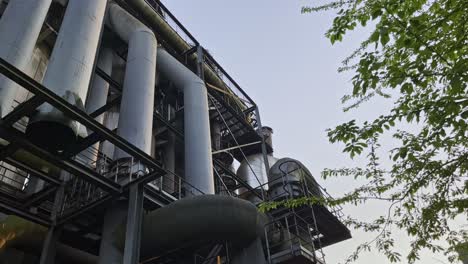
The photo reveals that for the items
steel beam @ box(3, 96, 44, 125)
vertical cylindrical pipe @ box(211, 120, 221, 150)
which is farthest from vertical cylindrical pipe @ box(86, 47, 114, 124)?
vertical cylindrical pipe @ box(211, 120, 221, 150)

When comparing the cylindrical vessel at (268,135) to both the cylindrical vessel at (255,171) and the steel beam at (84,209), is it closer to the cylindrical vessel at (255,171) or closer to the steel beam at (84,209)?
the cylindrical vessel at (255,171)

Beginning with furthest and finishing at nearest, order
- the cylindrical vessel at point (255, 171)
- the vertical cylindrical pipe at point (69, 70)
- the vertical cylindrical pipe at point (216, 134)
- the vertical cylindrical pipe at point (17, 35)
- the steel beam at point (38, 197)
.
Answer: the cylindrical vessel at point (255, 171)
the vertical cylindrical pipe at point (216, 134)
the steel beam at point (38, 197)
the vertical cylindrical pipe at point (17, 35)
the vertical cylindrical pipe at point (69, 70)

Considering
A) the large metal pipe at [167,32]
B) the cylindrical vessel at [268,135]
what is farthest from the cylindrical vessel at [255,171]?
the large metal pipe at [167,32]

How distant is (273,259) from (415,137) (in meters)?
9.35

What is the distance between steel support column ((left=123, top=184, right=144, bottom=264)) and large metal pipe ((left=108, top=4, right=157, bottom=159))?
2135 millimetres

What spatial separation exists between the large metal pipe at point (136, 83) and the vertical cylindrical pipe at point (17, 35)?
11.7ft

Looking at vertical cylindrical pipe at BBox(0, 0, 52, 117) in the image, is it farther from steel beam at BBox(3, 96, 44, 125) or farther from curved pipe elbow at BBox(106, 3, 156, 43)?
curved pipe elbow at BBox(106, 3, 156, 43)

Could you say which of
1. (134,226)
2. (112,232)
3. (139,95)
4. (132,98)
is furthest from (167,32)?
(134,226)

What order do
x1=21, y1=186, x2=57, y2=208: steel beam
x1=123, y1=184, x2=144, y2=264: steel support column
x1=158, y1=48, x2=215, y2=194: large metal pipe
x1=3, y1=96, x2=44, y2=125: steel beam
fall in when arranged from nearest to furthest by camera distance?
x1=3, y1=96, x2=44, y2=125: steel beam → x1=123, y1=184, x2=144, y2=264: steel support column → x1=21, y1=186, x2=57, y2=208: steel beam → x1=158, y1=48, x2=215, y2=194: large metal pipe

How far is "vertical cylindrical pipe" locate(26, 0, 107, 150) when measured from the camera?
9.36m

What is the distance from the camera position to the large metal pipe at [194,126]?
608 inches

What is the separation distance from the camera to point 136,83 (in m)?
15.0

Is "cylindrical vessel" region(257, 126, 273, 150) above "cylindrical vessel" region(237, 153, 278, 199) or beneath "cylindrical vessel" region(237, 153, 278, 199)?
above

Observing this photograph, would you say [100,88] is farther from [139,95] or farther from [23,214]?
[23,214]
